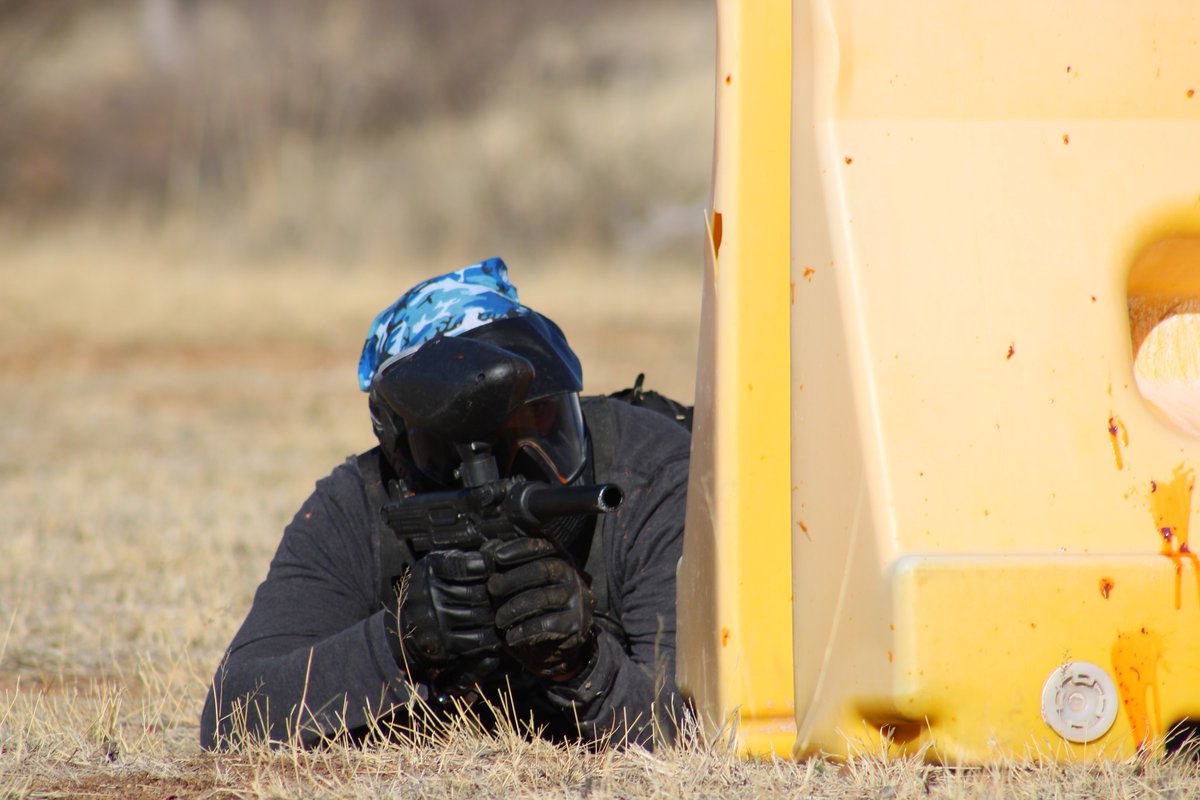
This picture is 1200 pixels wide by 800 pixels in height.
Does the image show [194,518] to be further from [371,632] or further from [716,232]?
[716,232]

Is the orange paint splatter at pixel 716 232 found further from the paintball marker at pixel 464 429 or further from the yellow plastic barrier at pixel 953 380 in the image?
the paintball marker at pixel 464 429

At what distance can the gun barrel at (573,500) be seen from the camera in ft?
7.79

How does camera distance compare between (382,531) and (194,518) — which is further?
(194,518)

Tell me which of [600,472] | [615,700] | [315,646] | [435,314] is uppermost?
[435,314]

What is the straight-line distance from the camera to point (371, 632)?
276 cm

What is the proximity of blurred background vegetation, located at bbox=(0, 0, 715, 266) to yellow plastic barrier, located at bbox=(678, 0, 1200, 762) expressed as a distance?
628 inches

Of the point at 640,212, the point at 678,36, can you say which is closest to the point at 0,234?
the point at 640,212

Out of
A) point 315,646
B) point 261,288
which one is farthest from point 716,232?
point 261,288

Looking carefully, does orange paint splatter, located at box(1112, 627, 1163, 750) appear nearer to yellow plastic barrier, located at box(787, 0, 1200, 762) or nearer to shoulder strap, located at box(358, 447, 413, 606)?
yellow plastic barrier, located at box(787, 0, 1200, 762)

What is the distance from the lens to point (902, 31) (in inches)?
87.6

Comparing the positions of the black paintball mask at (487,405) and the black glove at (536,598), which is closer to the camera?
the black glove at (536,598)

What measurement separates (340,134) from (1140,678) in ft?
65.1

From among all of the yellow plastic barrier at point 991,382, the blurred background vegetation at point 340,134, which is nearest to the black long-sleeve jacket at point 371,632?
the yellow plastic barrier at point 991,382

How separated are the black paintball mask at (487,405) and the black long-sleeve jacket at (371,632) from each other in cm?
16
